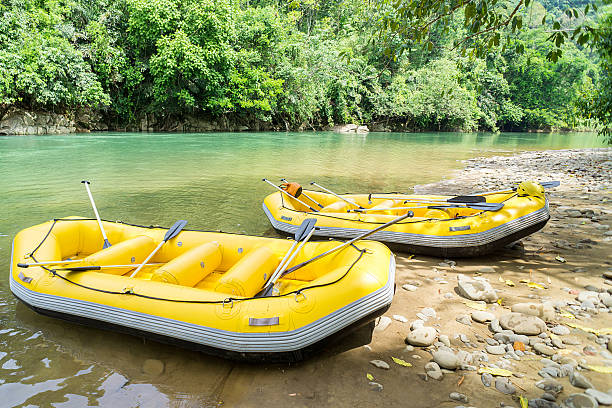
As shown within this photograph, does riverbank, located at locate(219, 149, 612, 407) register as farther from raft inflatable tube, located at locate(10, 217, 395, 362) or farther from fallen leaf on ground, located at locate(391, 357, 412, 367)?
raft inflatable tube, located at locate(10, 217, 395, 362)

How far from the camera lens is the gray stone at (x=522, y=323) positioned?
254cm

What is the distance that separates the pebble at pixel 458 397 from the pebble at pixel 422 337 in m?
0.48

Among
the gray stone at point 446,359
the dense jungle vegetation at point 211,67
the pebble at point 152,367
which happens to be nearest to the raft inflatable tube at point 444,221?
the gray stone at point 446,359

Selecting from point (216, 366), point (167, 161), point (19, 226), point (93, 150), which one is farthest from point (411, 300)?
point (93, 150)

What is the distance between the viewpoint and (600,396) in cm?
188

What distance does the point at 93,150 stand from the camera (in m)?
12.9

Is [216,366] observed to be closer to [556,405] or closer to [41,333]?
[41,333]

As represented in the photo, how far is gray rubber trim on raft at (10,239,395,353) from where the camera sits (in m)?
2.38

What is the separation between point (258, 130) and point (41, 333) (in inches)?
957

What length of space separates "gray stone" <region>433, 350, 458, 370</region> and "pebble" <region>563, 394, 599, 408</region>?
58 centimetres

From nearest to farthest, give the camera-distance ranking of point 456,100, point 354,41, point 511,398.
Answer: point 511,398
point 354,41
point 456,100

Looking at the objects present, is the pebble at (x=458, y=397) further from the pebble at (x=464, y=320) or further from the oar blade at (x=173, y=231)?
→ the oar blade at (x=173, y=231)

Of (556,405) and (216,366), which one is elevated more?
(556,405)

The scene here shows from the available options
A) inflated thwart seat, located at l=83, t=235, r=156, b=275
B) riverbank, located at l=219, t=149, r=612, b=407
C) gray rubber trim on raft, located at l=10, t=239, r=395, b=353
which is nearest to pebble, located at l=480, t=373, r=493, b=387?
riverbank, located at l=219, t=149, r=612, b=407
